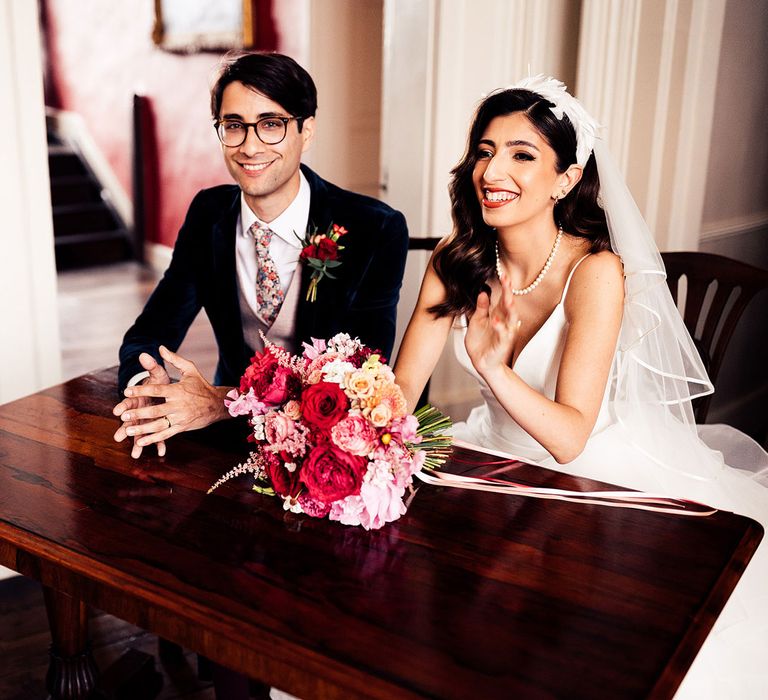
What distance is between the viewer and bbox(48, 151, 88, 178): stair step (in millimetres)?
7793

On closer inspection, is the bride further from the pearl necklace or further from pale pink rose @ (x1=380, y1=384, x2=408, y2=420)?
pale pink rose @ (x1=380, y1=384, x2=408, y2=420)

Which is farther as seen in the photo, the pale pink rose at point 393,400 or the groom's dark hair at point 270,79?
the groom's dark hair at point 270,79

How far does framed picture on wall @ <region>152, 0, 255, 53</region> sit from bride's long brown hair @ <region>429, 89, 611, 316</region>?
395cm

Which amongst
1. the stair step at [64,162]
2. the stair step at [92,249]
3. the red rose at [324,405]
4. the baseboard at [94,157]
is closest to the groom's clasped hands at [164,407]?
the red rose at [324,405]

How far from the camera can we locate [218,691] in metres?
1.83

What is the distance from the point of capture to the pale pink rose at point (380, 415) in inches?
52.7

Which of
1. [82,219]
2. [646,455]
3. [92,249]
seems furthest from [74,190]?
[646,455]

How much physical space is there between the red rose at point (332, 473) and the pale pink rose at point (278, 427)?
0.19ft

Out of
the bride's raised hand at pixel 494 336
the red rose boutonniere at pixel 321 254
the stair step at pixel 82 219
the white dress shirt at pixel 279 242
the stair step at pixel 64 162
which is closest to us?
the bride's raised hand at pixel 494 336

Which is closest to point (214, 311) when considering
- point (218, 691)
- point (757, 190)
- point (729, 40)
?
point (218, 691)

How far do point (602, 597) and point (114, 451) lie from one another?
0.99m

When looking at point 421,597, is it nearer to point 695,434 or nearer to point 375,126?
point 695,434

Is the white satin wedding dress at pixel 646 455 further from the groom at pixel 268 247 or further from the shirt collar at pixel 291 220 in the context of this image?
the shirt collar at pixel 291 220

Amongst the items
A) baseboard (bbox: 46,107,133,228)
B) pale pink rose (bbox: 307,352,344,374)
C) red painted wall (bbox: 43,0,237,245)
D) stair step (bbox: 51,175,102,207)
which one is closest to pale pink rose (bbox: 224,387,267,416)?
pale pink rose (bbox: 307,352,344,374)
